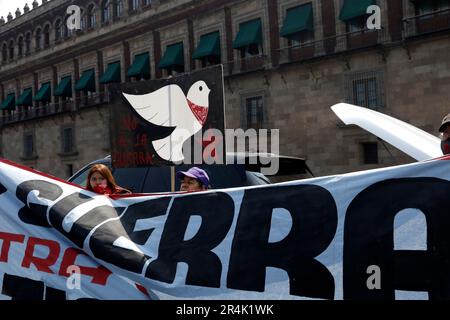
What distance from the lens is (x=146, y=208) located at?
371 centimetres

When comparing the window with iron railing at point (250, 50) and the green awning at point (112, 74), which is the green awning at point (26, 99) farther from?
the window with iron railing at point (250, 50)

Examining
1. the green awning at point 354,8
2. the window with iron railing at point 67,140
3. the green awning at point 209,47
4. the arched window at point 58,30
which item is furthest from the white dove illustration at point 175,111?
the arched window at point 58,30

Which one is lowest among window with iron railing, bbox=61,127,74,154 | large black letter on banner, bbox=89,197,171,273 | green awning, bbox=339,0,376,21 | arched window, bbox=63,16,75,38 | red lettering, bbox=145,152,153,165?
large black letter on banner, bbox=89,197,171,273

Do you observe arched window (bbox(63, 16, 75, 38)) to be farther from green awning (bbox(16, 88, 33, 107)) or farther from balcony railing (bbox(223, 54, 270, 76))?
balcony railing (bbox(223, 54, 270, 76))

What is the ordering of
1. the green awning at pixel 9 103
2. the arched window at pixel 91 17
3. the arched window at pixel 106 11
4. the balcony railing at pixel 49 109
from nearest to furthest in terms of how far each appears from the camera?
the arched window at pixel 106 11, the balcony railing at pixel 49 109, the arched window at pixel 91 17, the green awning at pixel 9 103

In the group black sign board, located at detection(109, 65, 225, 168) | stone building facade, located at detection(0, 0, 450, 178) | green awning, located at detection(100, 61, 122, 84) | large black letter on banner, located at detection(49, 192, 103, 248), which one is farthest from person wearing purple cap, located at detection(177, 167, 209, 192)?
green awning, located at detection(100, 61, 122, 84)

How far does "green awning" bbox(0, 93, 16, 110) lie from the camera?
1613 inches

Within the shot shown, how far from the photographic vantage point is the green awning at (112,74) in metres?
30.5

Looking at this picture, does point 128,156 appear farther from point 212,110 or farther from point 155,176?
point 212,110

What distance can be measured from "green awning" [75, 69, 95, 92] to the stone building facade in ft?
0.26

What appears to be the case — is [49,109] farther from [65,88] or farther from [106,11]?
[106,11]

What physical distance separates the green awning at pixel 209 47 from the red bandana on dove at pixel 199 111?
63.8 feet

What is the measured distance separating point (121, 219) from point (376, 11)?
18.3 metres

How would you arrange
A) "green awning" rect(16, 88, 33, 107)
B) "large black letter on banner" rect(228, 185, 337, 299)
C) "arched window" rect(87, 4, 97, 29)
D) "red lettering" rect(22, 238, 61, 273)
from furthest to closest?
"green awning" rect(16, 88, 33, 107), "arched window" rect(87, 4, 97, 29), "red lettering" rect(22, 238, 61, 273), "large black letter on banner" rect(228, 185, 337, 299)
